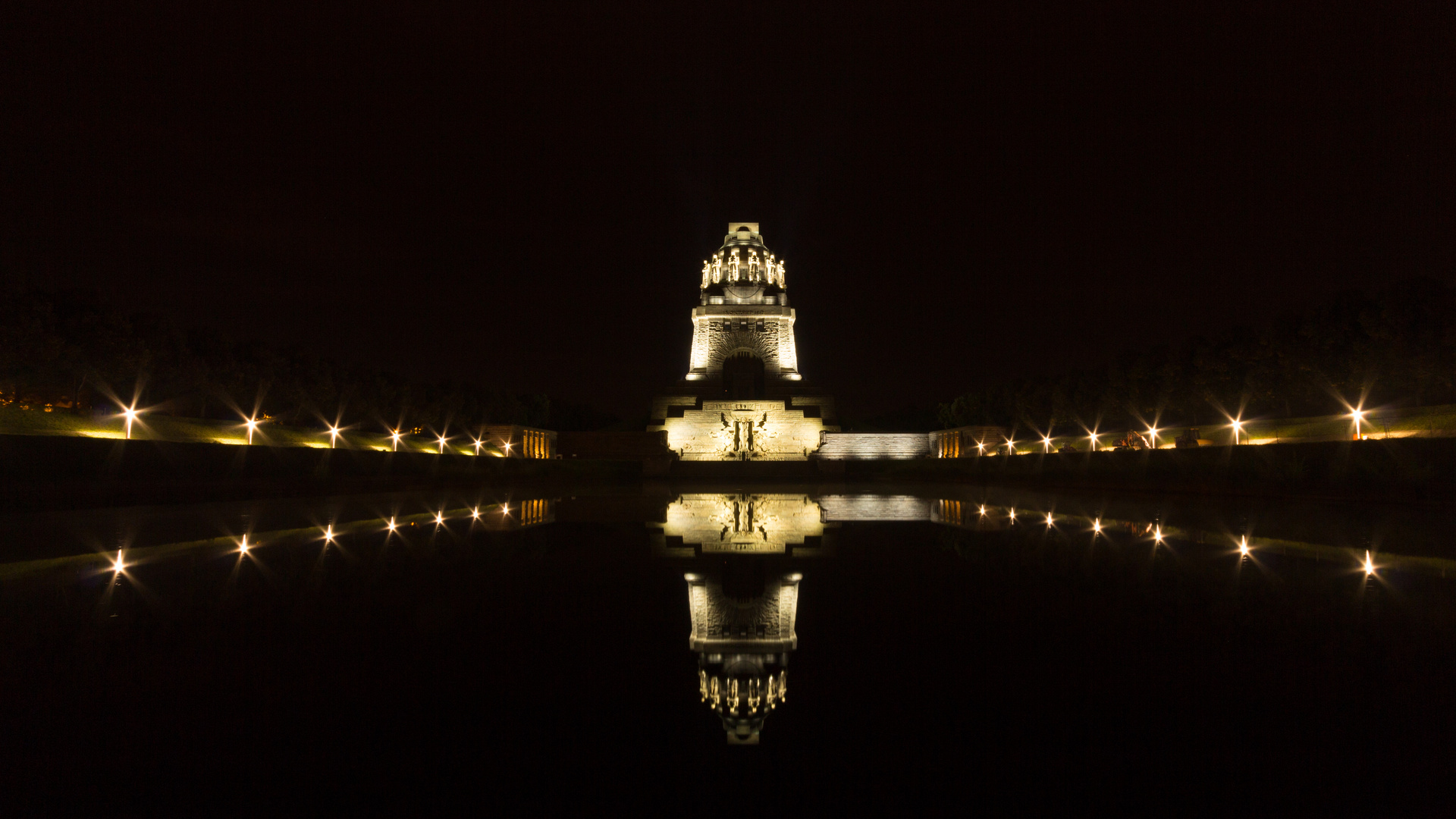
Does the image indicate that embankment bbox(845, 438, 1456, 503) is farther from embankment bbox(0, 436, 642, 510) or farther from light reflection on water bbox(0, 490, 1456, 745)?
embankment bbox(0, 436, 642, 510)

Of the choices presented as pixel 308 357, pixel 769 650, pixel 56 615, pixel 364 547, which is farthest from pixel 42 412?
pixel 769 650

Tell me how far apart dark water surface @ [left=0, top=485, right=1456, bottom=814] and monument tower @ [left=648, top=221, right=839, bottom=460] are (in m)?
33.9

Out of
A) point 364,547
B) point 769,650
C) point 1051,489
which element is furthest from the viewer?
point 1051,489

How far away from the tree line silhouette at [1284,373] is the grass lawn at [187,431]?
96.6 ft

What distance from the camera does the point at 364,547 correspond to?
358 inches

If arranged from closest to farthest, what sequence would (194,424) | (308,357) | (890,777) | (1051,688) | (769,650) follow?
(890,777)
(1051,688)
(769,650)
(194,424)
(308,357)

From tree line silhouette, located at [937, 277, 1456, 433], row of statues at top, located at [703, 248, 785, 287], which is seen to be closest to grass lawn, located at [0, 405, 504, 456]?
row of statues at top, located at [703, 248, 785, 287]

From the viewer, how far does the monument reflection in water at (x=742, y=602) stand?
3779 mm

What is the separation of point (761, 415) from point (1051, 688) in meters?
38.9

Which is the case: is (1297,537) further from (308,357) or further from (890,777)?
(308,357)

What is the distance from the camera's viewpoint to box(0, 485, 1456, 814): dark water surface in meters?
2.82

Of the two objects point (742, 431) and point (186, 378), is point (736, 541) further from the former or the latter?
point (742, 431)

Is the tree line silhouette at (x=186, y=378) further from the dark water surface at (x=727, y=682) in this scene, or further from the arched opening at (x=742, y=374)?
the dark water surface at (x=727, y=682)

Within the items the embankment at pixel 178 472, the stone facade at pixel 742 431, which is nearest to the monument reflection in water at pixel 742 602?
the embankment at pixel 178 472
